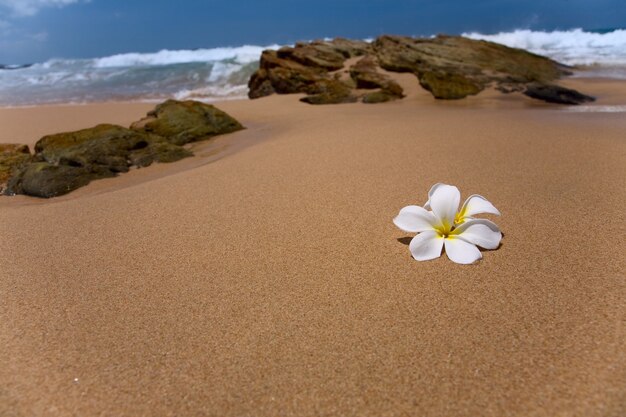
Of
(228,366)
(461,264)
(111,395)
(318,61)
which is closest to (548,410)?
(461,264)

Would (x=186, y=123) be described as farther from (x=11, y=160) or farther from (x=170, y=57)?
(x=170, y=57)

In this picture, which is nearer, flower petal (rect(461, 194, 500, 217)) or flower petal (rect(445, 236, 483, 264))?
flower petal (rect(445, 236, 483, 264))

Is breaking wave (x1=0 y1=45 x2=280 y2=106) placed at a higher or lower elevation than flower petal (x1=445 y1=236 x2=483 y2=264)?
higher

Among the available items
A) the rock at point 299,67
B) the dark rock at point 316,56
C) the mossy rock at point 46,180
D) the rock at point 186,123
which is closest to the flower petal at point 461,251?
the mossy rock at point 46,180

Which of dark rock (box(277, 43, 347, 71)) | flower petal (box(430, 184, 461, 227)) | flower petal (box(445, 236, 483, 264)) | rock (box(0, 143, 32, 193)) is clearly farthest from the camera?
dark rock (box(277, 43, 347, 71))

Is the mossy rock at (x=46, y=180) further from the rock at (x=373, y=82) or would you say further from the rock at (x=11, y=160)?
the rock at (x=373, y=82)

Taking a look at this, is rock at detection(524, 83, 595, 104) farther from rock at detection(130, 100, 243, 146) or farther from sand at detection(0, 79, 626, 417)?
rock at detection(130, 100, 243, 146)

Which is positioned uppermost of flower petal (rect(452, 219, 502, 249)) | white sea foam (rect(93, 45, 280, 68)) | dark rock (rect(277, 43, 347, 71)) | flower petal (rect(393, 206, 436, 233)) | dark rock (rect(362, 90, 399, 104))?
white sea foam (rect(93, 45, 280, 68))

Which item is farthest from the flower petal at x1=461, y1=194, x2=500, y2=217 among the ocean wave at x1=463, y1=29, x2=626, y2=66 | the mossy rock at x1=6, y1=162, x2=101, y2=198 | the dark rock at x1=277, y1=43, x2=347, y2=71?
the ocean wave at x1=463, y1=29, x2=626, y2=66
